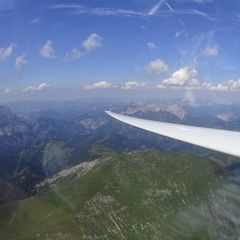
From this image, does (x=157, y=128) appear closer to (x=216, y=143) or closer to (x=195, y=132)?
(x=195, y=132)

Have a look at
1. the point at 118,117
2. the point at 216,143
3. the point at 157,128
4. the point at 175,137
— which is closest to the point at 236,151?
the point at 216,143

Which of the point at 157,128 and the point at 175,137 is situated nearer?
the point at 175,137

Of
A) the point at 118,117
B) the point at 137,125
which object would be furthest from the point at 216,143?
the point at 118,117

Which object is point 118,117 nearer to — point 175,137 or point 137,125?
point 137,125

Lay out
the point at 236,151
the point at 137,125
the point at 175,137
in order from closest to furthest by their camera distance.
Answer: the point at 236,151 → the point at 175,137 → the point at 137,125

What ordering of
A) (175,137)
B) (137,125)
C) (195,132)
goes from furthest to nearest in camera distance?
(137,125) → (195,132) → (175,137)

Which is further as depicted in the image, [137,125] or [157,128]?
[137,125]

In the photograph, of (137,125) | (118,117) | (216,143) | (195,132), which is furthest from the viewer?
(118,117)

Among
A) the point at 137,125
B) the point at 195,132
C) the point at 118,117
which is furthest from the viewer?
the point at 118,117
